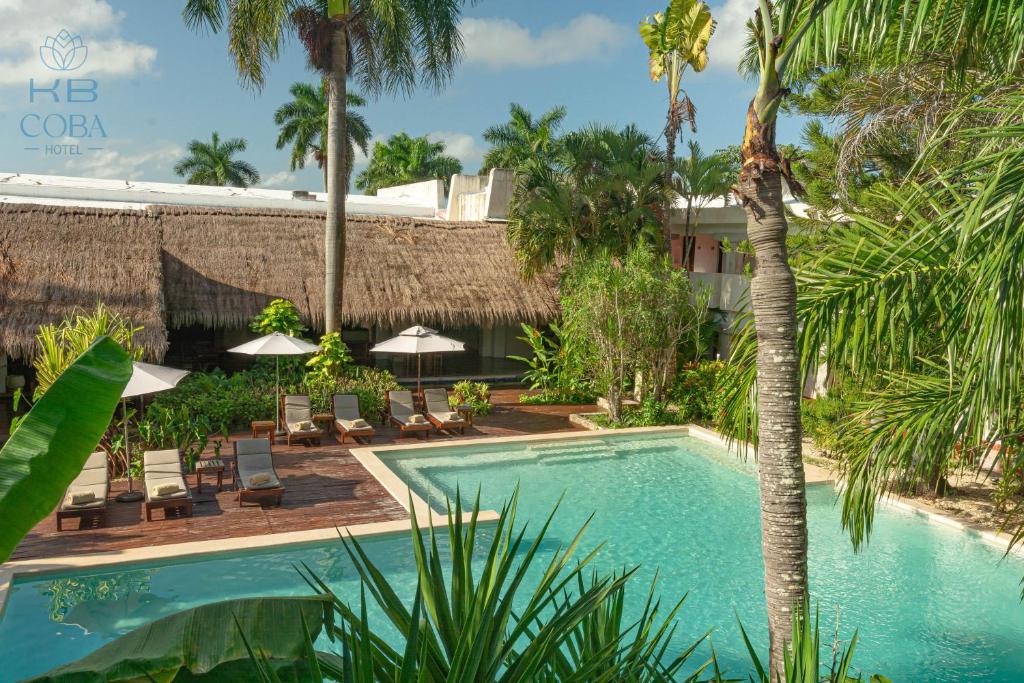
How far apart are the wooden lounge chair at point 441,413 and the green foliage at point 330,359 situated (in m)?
2.09

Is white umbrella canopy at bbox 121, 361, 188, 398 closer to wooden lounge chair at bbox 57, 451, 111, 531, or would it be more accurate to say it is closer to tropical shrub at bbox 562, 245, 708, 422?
wooden lounge chair at bbox 57, 451, 111, 531

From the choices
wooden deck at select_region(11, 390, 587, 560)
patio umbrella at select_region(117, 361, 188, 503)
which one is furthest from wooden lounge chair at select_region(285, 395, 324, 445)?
patio umbrella at select_region(117, 361, 188, 503)

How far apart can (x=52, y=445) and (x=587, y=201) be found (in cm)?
1625

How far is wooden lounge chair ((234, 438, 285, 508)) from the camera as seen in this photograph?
1017cm

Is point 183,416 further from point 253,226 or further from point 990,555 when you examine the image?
point 990,555

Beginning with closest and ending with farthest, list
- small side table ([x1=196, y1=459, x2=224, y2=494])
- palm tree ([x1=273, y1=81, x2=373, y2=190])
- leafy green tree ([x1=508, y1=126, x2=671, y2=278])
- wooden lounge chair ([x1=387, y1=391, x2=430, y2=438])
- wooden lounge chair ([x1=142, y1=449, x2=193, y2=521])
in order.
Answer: wooden lounge chair ([x1=142, y1=449, x2=193, y2=521]) < small side table ([x1=196, y1=459, x2=224, y2=494]) < wooden lounge chair ([x1=387, y1=391, x2=430, y2=438]) < leafy green tree ([x1=508, y1=126, x2=671, y2=278]) < palm tree ([x1=273, y1=81, x2=373, y2=190])

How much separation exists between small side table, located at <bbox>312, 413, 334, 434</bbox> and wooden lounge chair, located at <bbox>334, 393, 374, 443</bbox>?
0.29ft

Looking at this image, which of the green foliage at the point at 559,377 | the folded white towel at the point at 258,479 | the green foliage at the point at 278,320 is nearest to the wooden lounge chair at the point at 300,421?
the green foliage at the point at 278,320

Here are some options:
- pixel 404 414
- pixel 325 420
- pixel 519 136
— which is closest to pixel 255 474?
pixel 325 420

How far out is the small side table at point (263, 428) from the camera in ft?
43.8

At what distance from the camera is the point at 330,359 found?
54.2ft

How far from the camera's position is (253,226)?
1953cm

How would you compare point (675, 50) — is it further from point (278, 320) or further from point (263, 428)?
point (263, 428)

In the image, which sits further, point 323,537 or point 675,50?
point 675,50
